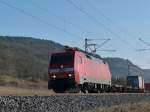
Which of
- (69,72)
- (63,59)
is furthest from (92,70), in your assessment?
(69,72)

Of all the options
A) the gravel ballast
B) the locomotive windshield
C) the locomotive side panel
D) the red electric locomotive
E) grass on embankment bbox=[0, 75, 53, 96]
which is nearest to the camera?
the gravel ballast

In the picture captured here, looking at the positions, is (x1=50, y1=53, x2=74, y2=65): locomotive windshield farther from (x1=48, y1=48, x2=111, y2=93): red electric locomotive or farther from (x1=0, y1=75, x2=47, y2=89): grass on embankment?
(x1=0, y1=75, x2=47, y2=89): grass on embankment

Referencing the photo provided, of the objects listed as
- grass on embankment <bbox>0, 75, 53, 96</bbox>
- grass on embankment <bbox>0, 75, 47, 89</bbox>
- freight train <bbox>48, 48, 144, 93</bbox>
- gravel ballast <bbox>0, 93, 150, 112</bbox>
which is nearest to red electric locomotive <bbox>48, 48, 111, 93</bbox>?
freight train <bbox>48, 48, 144, 93</bbox>

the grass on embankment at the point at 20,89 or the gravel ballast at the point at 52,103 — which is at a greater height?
the grass on embankment at the point at 20,89

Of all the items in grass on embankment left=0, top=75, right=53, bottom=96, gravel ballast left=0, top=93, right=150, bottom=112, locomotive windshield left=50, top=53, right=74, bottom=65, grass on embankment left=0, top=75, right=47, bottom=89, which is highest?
locomotive windshield left=50, top=53, right=74, bottom=65

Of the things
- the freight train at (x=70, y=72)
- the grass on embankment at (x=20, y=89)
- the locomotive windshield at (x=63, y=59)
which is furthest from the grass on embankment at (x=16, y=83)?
the locomotive windshield at (x=63, y=59)

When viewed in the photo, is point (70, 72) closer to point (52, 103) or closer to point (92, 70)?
point (92, 70)

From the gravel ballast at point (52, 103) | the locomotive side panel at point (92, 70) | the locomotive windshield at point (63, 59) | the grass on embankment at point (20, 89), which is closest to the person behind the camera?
the gravel ballast at point (52, 103)

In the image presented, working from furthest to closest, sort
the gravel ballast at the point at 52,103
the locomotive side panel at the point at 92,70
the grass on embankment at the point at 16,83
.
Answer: the grass on embankment at the point at 16,83 < the locomotive side panel at the point at 92,70 < the gravel ballast at the point at 52,103

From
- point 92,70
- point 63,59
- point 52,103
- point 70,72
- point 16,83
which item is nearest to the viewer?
point 52,103

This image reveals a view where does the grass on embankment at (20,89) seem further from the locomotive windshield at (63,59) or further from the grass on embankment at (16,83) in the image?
the locomotive windshield at (63,59)

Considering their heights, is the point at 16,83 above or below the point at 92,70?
below

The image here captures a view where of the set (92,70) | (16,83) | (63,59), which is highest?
(63,59)

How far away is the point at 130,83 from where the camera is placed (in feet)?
240
